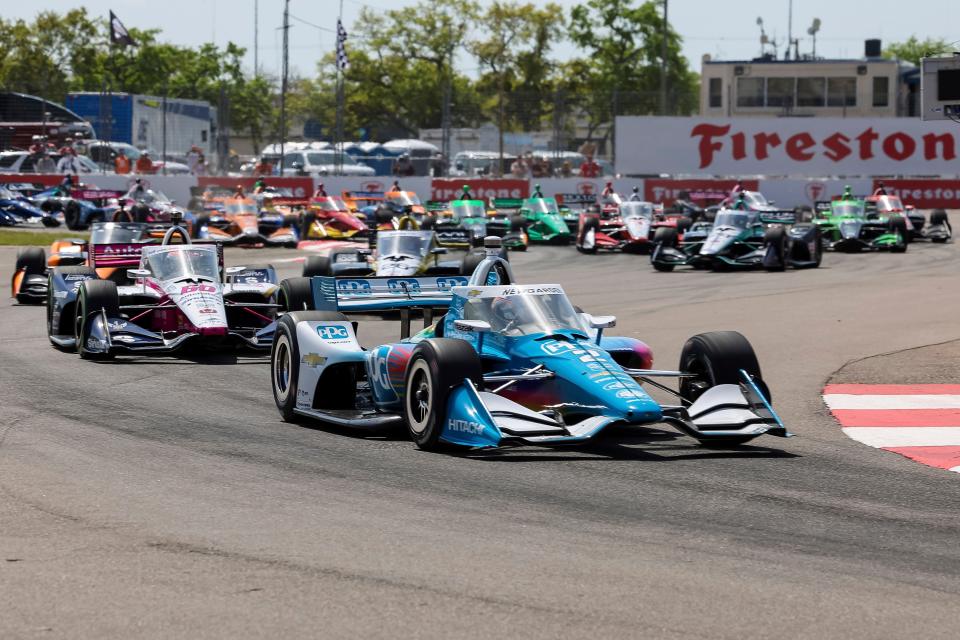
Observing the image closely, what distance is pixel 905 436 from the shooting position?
35.5 ft

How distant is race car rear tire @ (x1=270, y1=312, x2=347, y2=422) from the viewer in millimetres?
11180

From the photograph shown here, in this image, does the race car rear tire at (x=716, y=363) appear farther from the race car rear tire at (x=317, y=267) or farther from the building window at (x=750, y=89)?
the building window at (x=750, y=89)

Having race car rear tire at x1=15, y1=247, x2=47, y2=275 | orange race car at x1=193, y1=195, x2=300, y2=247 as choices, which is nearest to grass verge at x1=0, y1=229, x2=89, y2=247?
orange race car at x1=193, y1=195, x2=300, y2=247

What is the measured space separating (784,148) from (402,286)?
122 ft

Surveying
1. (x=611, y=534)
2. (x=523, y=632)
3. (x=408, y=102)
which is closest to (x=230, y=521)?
(x=611, y=534)

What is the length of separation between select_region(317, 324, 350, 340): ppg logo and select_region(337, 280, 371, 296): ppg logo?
191cm

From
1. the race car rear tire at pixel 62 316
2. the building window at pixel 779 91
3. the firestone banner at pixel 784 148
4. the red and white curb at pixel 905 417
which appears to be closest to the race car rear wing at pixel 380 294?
the red and white curb at pixel 905 417

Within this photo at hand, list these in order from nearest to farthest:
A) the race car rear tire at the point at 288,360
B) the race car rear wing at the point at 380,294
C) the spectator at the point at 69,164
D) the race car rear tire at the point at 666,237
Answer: the race car rear tire at the point at 288,360 → the race car rear wing at the point at 380,294 → the race car rear tire at the point at 666,237 → the spectator at the point at 69,164

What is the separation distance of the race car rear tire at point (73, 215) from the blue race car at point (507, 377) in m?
29.8

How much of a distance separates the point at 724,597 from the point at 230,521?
2.67 m

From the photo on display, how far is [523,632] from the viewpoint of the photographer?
546 centimetres

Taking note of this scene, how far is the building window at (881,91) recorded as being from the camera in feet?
240

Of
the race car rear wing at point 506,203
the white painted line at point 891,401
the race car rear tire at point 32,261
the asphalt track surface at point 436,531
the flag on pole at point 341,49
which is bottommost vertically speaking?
the asphalt track surface at point 436,531

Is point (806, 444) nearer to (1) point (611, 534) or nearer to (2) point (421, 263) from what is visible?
(1) point (611, 534)
